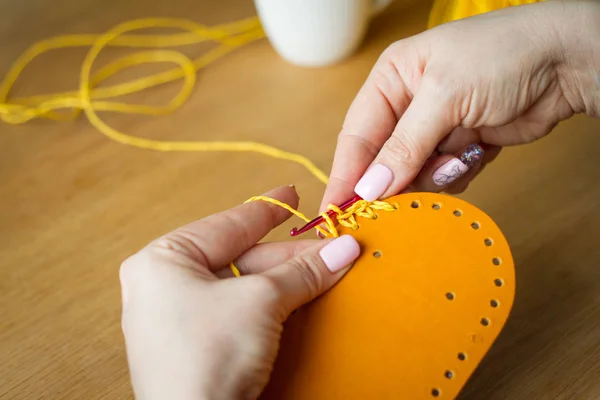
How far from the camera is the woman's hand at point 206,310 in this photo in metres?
0.39

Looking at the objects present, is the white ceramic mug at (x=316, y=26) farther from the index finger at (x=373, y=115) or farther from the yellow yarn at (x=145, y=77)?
the index finger at (x=373, y=115)

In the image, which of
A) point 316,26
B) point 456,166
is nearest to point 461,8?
point 316,26

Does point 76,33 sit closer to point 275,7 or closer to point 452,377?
point 275,7

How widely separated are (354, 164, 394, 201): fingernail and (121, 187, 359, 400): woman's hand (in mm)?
59

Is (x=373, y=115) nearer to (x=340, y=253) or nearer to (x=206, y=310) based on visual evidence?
(x=340, y=253)

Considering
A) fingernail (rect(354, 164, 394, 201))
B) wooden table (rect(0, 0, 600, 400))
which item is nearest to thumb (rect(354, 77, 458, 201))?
fingernail (rect(354, 164, 394, 201))

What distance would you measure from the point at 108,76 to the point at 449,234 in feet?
1.95

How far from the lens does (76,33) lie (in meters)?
0.90

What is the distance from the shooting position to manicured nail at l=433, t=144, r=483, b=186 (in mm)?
558

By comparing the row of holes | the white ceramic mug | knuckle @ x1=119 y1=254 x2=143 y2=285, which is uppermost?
the white ceramic mug

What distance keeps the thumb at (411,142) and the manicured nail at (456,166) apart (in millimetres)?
41

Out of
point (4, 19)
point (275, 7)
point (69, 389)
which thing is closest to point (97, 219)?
point (69, 389)

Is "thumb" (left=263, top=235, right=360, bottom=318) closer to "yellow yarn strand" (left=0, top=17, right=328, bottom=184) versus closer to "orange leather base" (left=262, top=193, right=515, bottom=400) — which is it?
"orange leather base" (left=262, top=193, right=515, bottom=400)

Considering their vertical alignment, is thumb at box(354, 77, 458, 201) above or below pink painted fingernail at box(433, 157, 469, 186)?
above
